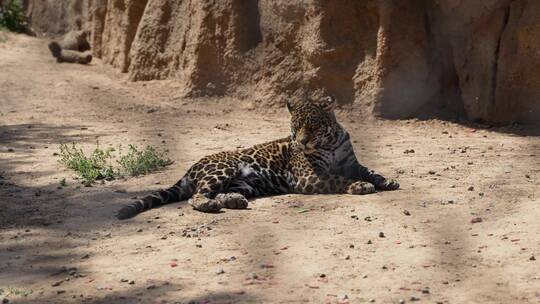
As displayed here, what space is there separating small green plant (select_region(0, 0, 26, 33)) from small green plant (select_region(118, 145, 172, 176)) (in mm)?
9959

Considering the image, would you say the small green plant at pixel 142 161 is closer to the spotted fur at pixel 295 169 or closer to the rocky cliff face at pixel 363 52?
the spotted fur at pixel 295 169

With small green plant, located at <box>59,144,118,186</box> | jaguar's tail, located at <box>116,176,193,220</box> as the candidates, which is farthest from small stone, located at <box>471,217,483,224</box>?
small green plant, located at <box>59,144,118,186</box>

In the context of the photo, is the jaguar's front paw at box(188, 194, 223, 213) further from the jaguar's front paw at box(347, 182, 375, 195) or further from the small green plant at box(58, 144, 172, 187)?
the small green plant at box(58, 144, 172, 187)

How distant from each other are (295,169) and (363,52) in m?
3.98

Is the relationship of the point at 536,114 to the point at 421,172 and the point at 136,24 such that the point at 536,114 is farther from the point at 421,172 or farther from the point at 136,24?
the point at 136,24

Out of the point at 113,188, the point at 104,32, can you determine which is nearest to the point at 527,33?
the point at 113,188

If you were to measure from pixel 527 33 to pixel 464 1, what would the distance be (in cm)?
88

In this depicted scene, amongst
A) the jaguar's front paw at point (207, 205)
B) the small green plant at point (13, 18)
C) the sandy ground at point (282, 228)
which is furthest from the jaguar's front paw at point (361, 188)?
the small green plant at point (13, 18)

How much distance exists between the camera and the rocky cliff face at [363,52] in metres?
12.1

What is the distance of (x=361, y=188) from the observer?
29.6ft

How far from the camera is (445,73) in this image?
12828mm

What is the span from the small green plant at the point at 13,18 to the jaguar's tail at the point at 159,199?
38.9 ft

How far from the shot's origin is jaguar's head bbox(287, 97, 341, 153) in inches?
368

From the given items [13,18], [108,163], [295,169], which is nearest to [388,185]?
[295,169]
